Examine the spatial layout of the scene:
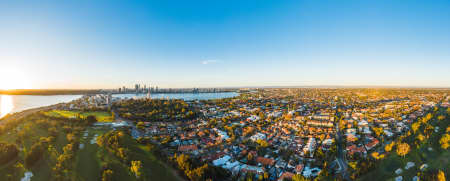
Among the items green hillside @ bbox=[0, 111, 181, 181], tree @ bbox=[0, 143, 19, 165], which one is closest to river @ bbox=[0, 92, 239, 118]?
tree @ bbox=[0, 143, 19, 165]

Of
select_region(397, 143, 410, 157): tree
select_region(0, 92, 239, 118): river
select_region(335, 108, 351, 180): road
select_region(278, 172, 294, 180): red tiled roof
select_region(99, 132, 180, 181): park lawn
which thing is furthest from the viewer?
select_region(0, 92, 239, 118): river

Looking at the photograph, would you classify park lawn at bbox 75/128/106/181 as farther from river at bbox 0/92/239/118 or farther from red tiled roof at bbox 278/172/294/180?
river at bbox 0/92/239/118

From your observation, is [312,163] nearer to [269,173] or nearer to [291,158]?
[291,158]

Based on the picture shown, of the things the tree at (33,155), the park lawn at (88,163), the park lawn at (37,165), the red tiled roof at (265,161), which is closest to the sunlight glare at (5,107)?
the park lawn at (37,165)

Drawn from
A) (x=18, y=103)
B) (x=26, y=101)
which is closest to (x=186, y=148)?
(x=18, y=103)

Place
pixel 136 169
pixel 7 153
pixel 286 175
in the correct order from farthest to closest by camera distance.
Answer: pixel 7 153 < pixel 286 175 < pixel 136 169

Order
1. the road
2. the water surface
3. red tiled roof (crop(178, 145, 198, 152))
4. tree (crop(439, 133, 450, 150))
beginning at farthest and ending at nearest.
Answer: the water surface, red tiled roof (crop(178, 145, 198, 152)), tree (crop(439, 133, 450, 150)), the road

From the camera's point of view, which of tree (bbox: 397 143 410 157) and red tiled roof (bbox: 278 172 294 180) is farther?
tree (bbox: 397 143 410 157)

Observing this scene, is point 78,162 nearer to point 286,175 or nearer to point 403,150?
point 286,175

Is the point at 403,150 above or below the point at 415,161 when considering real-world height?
above

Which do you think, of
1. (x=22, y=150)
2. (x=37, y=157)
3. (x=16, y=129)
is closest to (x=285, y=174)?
(x=37, y=157)

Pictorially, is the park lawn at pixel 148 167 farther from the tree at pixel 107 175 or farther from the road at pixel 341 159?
the road at pixel 341 159
